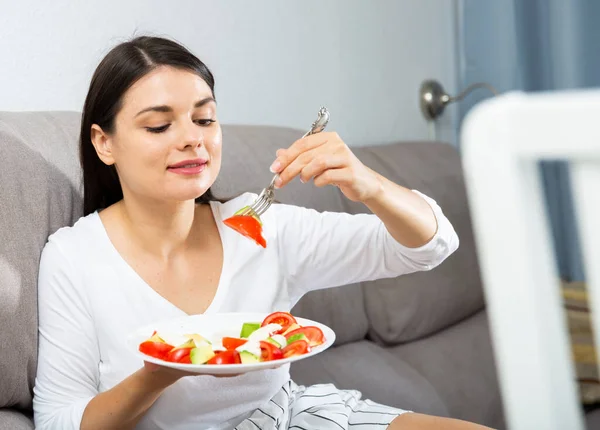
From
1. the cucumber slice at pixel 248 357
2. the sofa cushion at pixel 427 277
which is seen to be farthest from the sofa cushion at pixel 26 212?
the sofa cushion at pixel 427 277

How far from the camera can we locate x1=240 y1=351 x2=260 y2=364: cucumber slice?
109 cm

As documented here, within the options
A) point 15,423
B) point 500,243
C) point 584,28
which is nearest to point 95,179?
point 15,423

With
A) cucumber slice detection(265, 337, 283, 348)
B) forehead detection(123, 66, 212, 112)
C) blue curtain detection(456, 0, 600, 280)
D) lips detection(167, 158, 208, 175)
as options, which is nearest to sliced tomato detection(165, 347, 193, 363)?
cucumber slice detection(265, 337, 283, 348)

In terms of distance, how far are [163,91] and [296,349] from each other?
0.54 meters

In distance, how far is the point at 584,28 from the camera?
2.80 meters

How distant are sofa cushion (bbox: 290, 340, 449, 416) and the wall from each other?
0.76 m

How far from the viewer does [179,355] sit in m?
1.12

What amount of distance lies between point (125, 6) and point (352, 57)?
94 cm

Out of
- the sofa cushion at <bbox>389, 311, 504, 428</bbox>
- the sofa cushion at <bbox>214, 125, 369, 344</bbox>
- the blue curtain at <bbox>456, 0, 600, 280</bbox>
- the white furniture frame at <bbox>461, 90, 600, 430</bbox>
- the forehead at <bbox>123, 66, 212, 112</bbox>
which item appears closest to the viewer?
the white furniture frame at <bbox>461, 90, 600, 430</bbox>

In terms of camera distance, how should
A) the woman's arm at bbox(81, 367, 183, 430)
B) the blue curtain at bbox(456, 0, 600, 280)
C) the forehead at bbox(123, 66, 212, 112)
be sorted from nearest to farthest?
the woman's arm at bbox(81, 367, 183, 430), the forehead at bbox(123, 66, 212, 112), the blue curtain at bbox(456, 0, 600, 280)

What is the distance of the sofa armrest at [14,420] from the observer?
1299mm

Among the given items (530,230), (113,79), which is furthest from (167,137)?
(530,230)

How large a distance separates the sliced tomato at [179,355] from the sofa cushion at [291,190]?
2.31 feet

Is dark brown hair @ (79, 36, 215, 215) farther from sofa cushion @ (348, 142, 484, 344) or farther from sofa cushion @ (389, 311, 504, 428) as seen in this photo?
sofa cushion @ (389, 311, 504, 428)
